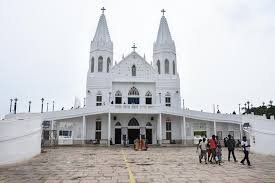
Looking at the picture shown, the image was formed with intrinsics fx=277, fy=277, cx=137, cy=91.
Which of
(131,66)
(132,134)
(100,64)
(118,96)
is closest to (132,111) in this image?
(132,134)

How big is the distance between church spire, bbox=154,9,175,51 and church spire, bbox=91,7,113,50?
654 cm

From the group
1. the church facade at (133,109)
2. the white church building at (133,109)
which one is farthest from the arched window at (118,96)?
the white church building at (133,109)

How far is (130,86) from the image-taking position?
34.8 m

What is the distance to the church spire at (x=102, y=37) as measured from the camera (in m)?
36.2

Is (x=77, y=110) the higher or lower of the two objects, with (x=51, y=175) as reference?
higher

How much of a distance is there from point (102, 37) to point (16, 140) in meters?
25.7

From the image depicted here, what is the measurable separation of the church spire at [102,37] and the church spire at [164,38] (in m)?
6.54

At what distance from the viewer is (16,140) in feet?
43.4

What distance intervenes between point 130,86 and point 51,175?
2529 centimetres

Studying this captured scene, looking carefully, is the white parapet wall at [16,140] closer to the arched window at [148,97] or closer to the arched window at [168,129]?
the arched window at [168,129]

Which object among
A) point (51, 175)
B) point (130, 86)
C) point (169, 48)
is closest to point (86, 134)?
point (130, 86)

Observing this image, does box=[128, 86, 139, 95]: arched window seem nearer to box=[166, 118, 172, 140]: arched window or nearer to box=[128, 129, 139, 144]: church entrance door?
box=[128, 129, 139, 144]: church entrance door

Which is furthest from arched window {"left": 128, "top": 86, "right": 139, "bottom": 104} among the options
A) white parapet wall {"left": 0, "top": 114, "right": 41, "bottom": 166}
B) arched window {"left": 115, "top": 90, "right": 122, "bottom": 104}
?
white parapet wall {"left": 0, "top": 114, "right": 41, "bottom": 166}

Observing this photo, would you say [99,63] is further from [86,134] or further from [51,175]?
[51,175]
